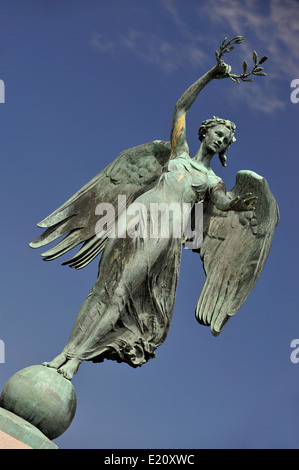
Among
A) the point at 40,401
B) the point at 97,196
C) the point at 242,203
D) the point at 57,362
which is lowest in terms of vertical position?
the point at 40,401

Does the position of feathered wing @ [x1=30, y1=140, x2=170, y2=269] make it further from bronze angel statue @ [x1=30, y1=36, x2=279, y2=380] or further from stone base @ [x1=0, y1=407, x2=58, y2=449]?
stone base @ [x1=0, y1=407, x2=58, y2=449]

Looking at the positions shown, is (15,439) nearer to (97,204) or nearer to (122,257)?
(122,257)

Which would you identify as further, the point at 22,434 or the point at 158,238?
the point at 158,238

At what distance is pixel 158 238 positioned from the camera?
34.7 feet

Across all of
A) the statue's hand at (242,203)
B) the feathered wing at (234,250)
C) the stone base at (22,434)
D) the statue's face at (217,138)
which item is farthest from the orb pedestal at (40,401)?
the statue's face at (217,138)

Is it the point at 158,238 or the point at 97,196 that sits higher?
the point at 97,196

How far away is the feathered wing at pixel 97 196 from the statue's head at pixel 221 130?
0.47 metres

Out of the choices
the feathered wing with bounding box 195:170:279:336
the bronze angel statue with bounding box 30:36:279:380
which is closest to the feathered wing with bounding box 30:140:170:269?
the bronze angel statue with bounding box 30:36:279:380

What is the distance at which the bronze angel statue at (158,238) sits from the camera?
10367 millimetres

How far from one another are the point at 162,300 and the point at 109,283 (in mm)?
690

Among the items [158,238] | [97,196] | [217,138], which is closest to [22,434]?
[158,238]

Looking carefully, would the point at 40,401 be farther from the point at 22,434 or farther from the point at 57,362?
the point at 57,362

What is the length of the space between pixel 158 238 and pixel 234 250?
1.21 meters
